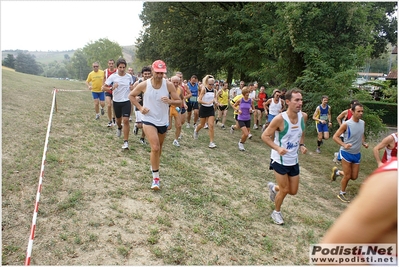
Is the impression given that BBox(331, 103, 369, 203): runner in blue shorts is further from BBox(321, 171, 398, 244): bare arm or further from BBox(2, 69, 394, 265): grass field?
BBox(321, 171, 398, 244): bare arm

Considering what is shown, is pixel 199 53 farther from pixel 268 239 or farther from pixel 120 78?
pixel 268 239

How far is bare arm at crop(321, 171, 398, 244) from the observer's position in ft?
3.86

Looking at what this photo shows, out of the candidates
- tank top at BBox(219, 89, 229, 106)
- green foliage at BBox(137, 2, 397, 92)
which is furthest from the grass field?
green foliage at BBox(137, 2, 397, 92)

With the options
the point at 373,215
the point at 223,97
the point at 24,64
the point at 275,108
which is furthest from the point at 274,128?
the point at 24,64

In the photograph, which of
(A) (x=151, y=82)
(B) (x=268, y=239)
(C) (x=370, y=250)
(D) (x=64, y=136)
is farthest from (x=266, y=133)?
(D) (x=64, y=136)

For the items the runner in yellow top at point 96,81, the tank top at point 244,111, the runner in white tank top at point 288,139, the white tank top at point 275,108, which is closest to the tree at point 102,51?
the runner in yellow top at point 96,81

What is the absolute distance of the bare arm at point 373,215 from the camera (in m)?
1.18

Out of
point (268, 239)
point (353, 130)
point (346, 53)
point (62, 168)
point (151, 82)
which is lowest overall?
point (268, 239)

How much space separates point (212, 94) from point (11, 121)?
18.8 ft

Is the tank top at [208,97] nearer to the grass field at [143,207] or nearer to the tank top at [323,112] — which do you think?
the grass field at [143,207]

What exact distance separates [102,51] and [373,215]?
77003 millimetres

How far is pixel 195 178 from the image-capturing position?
6223 millimetres

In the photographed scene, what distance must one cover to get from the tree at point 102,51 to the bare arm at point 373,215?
2901 inches

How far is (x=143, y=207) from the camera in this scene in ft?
15.1
